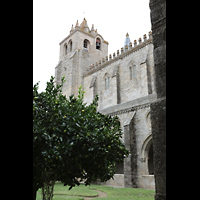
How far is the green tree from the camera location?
486 cm

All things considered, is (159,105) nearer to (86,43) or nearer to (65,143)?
(65,143)

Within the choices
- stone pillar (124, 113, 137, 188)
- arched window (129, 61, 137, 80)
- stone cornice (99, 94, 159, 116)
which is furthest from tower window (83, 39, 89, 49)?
stone pillar (124, 113, 137, 188)

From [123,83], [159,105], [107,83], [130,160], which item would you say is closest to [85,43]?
[107,83]

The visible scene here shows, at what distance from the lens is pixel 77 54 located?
1230 inches

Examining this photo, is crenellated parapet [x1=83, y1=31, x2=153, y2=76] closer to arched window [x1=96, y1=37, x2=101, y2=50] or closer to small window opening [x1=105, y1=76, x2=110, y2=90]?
small window opening [x1=105, y1=76, x2=110, y2=90]

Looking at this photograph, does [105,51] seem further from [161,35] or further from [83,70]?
[161,35]

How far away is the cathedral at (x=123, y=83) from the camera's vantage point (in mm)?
13172

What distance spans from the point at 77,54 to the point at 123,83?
33.8 ft

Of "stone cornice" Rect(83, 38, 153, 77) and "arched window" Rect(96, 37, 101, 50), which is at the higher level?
"arched window" Rect(96, 37, 101, 50)
